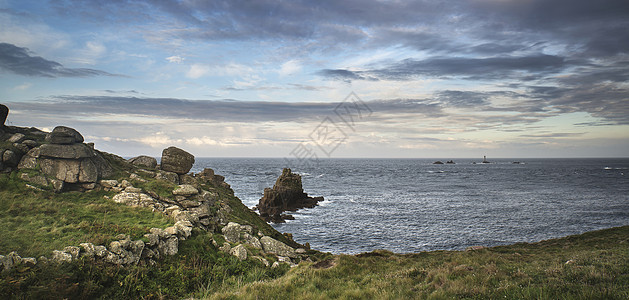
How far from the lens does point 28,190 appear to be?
18297 mm

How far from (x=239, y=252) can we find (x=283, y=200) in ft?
133

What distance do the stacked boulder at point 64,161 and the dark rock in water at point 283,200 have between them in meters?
29.5

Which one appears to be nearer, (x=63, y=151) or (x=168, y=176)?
(x=63, y=151)

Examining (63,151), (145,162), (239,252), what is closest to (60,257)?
(239,252)

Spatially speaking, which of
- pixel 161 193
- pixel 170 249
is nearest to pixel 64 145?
pixel 161 193

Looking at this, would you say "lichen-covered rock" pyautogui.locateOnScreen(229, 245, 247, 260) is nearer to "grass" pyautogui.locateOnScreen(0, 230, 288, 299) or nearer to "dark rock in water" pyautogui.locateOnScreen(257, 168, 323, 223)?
"grass" pyautogui.locateOnScreen(0, 230, 288, 299)

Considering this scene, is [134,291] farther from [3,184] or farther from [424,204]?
[424,204]

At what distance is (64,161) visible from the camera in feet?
67.9

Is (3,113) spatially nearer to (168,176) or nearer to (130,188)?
(130,188)

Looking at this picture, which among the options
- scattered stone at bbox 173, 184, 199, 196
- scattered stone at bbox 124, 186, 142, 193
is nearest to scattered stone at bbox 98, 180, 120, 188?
scattered stone at bbox 124, 186, 142, 193

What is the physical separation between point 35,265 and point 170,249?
5.12 metres

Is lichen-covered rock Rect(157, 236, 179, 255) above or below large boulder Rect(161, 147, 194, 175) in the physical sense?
below

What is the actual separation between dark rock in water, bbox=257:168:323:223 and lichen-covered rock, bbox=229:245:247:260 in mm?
30840

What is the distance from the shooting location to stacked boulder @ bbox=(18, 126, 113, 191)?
65.6 feet
